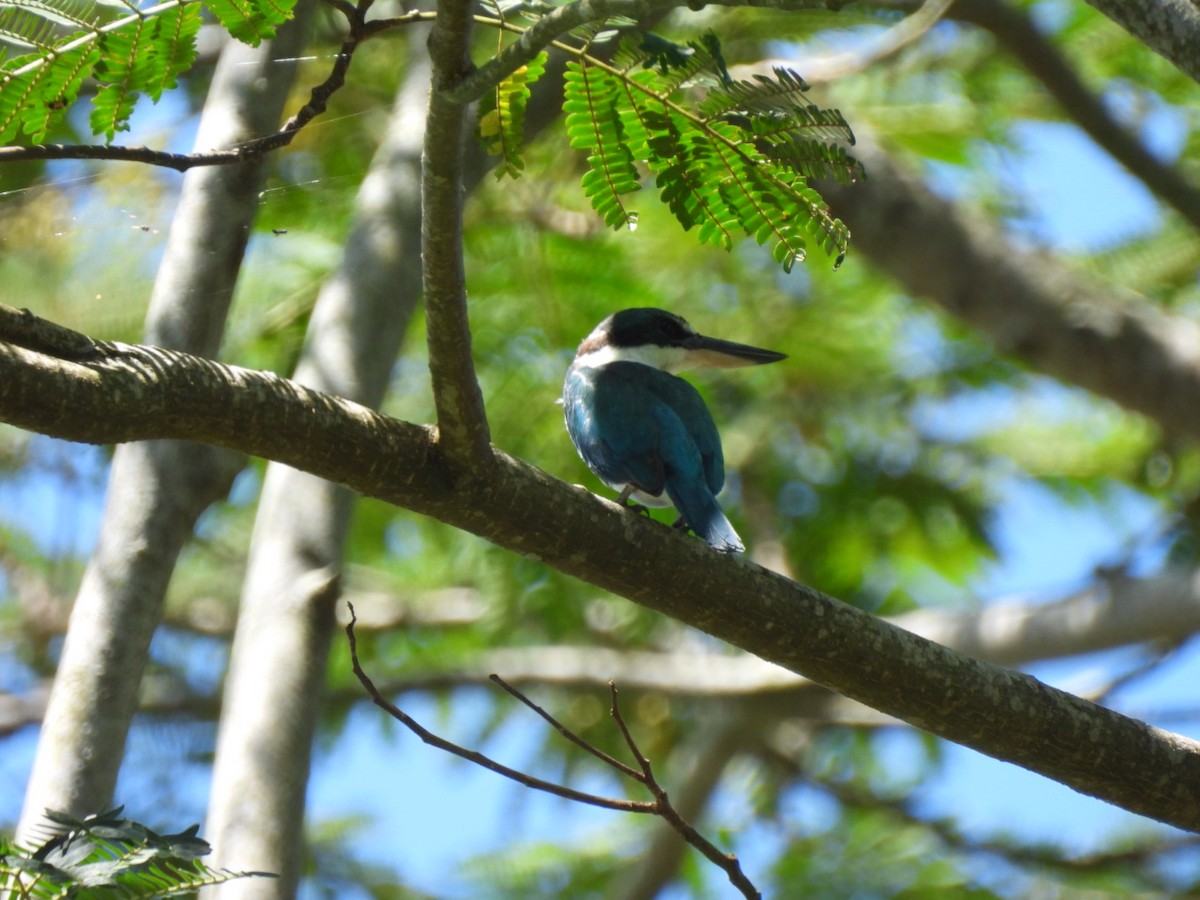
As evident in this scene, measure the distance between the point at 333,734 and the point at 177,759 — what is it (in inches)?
115

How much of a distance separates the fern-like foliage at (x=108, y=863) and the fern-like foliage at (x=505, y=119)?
1.26 metres

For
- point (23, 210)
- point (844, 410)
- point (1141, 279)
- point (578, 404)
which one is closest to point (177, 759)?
point (578, 404)

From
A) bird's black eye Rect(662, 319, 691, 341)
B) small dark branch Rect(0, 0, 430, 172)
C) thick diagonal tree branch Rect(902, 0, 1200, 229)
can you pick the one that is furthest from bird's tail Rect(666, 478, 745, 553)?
thick diagonal tree branch Rect(902, 0, 1200, 229)

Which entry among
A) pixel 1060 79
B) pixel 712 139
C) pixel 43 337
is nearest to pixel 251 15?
pixel 43 337

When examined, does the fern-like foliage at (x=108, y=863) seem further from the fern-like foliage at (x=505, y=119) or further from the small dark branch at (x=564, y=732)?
the fern-like foliage at (x=505, y=119)

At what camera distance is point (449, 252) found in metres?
2.26

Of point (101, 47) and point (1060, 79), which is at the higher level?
point (1060, 79)

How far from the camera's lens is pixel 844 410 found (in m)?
6.91

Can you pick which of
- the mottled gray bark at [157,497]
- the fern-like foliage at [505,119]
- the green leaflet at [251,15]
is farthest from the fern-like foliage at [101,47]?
the mottled gray bark at [157,497]

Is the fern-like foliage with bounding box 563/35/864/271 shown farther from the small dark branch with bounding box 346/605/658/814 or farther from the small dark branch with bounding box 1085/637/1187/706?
the small dark branch with bounding box 1085/637/1187/706

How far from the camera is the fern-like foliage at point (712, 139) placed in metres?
2.35

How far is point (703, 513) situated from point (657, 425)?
0.44 meters

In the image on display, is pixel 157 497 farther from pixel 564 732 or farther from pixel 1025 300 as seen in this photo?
pixel 1025 300

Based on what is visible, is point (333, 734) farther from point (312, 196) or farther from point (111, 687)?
point (111, 687)
